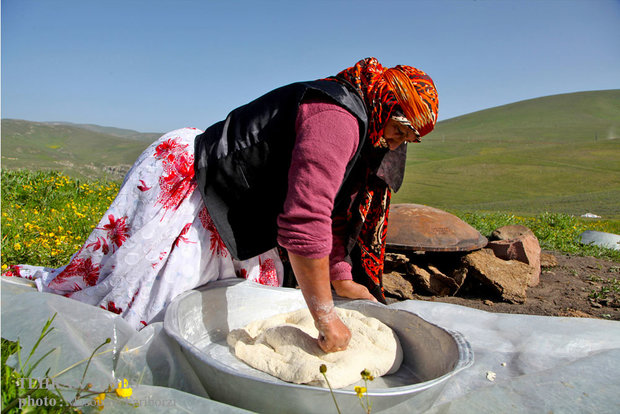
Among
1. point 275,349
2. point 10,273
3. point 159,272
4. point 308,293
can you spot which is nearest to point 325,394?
point 308,293

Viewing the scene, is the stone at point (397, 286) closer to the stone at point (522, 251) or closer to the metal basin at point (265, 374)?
the stone at point (522, 251)

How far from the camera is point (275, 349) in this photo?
6.31 feet

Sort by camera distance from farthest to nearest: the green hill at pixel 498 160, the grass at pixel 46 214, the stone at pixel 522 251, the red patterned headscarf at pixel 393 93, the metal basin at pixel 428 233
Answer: the green hill at pixel 498 160
the stone at pixel 522 251
the metal basin at pixel 428 233
the grass at pixel 46 214
the red patterned headscarf at pixel 393 93

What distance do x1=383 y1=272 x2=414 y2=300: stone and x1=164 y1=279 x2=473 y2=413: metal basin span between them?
118 centimetres

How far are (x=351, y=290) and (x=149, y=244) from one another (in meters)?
1.11

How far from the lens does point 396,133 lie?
6.49 feet

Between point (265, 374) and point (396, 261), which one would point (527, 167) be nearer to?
point (396, 261)

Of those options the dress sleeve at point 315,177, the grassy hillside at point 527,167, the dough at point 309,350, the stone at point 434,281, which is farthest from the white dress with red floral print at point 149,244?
the grassy hillside at point 527,167

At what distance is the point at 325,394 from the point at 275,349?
24.7 inches

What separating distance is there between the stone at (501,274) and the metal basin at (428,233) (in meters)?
0.11

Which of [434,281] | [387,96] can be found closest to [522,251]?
[434,281]

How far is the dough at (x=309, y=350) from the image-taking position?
1684mm

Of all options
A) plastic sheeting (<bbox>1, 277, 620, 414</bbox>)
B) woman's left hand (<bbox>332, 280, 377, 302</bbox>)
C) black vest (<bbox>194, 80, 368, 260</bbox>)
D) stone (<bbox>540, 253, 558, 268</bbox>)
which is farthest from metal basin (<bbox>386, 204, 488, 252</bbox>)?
black vest (<bbox>194, 80, 368, 260</bbox>)

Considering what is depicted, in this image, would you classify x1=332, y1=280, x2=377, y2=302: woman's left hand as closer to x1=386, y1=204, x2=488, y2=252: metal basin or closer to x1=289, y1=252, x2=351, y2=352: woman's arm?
x1=289, y1=252, x2=351, y2=352: woman's arm
